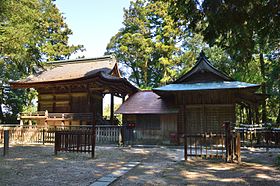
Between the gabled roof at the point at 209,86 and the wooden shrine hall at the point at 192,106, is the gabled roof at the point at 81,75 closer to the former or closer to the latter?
the wooden shrine hall at the point at 192,106

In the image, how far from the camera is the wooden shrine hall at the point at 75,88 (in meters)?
20.3

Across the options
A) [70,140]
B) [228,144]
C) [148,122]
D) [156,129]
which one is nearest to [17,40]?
[70,140]

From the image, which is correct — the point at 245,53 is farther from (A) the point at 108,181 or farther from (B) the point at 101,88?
(B) the point at 101,88

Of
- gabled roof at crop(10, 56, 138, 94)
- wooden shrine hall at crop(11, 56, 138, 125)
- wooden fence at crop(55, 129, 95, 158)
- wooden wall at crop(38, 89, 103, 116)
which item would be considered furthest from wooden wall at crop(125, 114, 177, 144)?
wooden fence at crop(55, 129, 95, 158)

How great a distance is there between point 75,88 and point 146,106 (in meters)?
7.18

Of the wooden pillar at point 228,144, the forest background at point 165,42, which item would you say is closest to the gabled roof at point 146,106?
the forest background at point 165,42

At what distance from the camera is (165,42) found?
108 ft

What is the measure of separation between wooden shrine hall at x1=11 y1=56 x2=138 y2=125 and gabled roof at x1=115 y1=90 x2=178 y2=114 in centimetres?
179

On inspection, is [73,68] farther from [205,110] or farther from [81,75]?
[205,110]

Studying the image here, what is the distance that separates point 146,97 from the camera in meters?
21.6

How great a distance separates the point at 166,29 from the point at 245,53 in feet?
85.0

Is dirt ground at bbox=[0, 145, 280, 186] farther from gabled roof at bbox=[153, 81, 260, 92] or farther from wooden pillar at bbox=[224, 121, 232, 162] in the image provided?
gabled roof at bbox=[153, 81, 260, 92]

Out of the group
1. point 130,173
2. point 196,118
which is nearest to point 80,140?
point 130,173

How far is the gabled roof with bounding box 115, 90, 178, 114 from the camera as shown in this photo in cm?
1819
